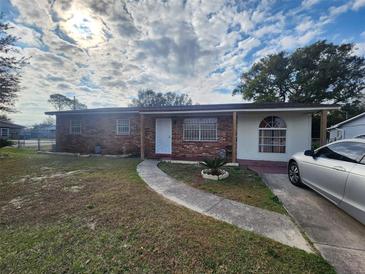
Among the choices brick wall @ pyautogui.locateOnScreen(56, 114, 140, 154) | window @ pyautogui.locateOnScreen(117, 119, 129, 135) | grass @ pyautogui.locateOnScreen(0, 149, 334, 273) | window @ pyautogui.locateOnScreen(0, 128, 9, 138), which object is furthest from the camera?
window @ pyautogui.locateOnScreen(0, 128, 9, 138)

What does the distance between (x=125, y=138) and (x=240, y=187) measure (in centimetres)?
816

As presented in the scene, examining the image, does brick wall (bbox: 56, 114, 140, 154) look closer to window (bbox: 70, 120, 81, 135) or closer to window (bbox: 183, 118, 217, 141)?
window (bbox: 70, 120, 81, 135)

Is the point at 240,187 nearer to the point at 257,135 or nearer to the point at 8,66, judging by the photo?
the point at 257,135

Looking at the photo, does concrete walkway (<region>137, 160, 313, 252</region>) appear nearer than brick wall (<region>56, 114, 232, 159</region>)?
Yes

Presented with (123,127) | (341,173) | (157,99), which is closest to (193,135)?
(123,127)

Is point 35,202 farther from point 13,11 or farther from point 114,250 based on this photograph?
point 13,11

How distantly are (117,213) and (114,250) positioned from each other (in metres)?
1.15

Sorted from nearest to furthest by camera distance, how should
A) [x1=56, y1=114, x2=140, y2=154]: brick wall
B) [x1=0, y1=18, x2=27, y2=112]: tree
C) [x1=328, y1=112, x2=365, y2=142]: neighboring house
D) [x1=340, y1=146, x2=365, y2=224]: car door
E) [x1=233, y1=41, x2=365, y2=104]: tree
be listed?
1. [x1=340, y1=146, x2=365, y2=224]: car door
2. [x1=56, y1=114, x2=140, y2=154]: brick wall
3. [x1=328, y1=112, x2=365, y2=142]: neighboring house
4. [x1=0, y1=18, x2=27, y2=112]: tree
5. [x1=233, y1=41, x2=365, y2=104]: tree

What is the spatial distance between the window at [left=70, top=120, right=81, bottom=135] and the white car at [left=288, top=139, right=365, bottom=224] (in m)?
12.9

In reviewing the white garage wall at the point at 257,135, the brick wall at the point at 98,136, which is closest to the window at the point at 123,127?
the brick wall at the point at 98,136

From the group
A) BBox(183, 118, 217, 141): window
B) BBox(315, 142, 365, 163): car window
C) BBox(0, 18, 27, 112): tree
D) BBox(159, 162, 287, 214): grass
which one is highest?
BBox(0, 18, 27, 112): tree

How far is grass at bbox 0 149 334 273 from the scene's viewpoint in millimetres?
2006

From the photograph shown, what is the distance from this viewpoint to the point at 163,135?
10367 mm

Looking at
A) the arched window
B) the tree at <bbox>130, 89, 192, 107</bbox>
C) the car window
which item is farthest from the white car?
the tree at <bbox>130, 89, 192, 107</bbox>
